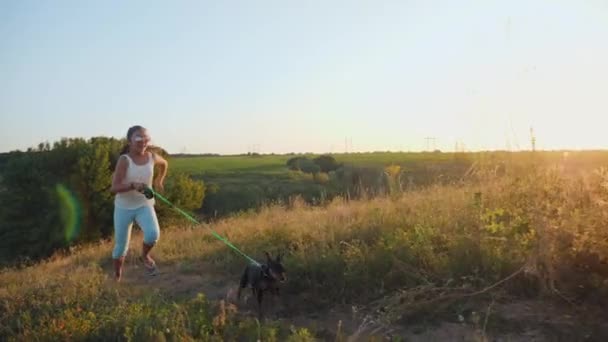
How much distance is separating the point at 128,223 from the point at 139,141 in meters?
1.08

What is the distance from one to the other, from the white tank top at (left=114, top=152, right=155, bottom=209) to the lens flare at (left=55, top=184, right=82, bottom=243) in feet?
78.4

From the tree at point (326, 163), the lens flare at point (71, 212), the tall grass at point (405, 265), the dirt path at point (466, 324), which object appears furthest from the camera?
the tree at point (326, 163)

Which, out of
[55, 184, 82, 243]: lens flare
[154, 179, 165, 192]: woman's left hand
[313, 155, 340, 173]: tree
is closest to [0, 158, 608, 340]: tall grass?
[154, 179, 165, 192]: woman's left hand

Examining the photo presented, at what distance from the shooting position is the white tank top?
22.5ft

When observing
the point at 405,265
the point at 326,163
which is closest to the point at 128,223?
the point at 405,265

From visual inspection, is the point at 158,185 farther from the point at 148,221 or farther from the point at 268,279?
the point at 268,279

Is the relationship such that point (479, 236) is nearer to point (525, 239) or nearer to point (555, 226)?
point (525, 239)

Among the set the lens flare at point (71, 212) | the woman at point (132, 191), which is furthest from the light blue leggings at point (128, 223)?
the lens flare at point (71, 212)

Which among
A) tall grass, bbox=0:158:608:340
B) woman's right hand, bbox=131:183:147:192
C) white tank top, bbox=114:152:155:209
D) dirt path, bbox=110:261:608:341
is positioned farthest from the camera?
white tank top, bbox=114:152:155:209

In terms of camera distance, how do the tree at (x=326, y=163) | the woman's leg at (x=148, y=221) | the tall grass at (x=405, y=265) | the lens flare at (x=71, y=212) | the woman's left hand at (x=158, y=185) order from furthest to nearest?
the tree at (x=326, y=163) → the lens flare at (x=71, y=212) → the woman's left hand at (x=158, y=185) → the woman's leg at (x=148, y=221) → the tall grass at (x=405, y=265)

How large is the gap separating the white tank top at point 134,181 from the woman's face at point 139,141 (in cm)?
15

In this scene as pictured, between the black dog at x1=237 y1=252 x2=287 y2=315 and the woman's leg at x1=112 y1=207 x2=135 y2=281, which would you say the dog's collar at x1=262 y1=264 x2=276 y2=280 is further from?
the woman's leg at x1=112 y1=207 x2=135 y2=281

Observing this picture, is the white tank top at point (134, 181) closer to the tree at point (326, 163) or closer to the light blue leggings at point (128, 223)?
the light blue leggings at point (128, 223)

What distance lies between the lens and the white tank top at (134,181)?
6863mm
